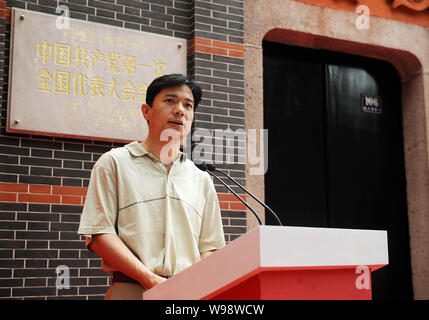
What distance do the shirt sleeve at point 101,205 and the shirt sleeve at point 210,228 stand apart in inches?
18.7

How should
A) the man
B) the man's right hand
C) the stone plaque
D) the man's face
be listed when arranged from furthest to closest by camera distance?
the stone plaque
the man's face
the man
the man's right hand

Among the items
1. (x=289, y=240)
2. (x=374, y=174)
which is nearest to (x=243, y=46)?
(x=374, y=174)

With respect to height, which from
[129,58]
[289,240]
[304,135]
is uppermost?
[129,58]

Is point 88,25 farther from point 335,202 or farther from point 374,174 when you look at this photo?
point 374,174

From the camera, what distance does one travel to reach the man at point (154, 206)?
2.45 m

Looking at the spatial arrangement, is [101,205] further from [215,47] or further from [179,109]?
[215,47]

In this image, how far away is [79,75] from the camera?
4.89 m

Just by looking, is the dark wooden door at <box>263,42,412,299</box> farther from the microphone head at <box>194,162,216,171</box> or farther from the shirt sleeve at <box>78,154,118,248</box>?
the shirt sleeve at <box>78,154,118,248</box>

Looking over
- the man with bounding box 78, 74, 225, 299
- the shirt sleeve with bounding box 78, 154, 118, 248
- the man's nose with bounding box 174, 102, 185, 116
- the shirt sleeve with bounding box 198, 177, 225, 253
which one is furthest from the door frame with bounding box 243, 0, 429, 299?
the shirt sleeve with bounding box 78, 154, 118, 248

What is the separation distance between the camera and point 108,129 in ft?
16.1

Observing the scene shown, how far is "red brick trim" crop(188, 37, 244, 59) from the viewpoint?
5.44 m

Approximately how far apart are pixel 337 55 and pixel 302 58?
0.49m

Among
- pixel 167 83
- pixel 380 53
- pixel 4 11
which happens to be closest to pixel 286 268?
pixel 167 83

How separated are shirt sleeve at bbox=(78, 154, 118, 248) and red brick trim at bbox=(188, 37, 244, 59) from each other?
304 centimetres
